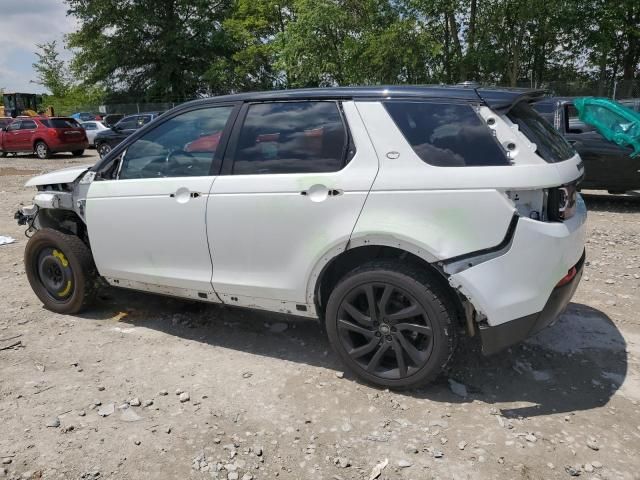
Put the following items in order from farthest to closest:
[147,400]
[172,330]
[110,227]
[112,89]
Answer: [112,89]
[172,330]
[110,227]
[147,400]

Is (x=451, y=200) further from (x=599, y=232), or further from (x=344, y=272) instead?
(x=599, y=232)

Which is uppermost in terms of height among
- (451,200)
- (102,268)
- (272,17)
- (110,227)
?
(272,17)

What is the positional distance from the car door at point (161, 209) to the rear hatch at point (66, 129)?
60.5 ft

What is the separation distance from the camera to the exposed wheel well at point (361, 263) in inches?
116

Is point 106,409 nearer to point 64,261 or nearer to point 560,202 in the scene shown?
point 64,261

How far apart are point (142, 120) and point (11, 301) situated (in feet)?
56.8

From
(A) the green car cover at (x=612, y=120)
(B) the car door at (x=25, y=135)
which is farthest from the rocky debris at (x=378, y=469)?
(B) the car door at (x=25, y=135)

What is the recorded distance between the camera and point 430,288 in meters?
2.88

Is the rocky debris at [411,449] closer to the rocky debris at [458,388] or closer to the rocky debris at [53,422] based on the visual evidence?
the rocky debris at [458,388]

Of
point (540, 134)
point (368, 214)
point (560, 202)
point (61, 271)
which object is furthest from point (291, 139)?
point (61, 271)

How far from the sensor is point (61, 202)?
4.27m

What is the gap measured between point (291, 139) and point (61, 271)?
2454 mm

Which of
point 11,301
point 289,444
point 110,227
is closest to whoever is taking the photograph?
point 289,444

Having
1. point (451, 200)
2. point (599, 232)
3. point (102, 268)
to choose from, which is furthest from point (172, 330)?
point (599, 232)
